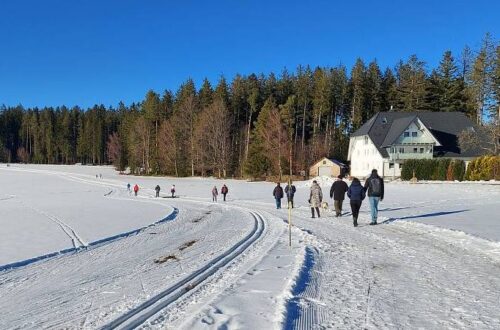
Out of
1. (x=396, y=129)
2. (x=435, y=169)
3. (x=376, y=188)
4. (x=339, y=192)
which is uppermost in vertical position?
(x=396, y=129)

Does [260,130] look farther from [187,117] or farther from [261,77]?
[261,77]

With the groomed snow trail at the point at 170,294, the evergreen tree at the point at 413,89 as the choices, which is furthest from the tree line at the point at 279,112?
the groomed snow trail at the point at 170,294

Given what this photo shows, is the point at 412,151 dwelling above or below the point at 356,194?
above

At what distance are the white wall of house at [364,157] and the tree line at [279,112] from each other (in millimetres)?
7776

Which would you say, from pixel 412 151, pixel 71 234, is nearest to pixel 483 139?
pixel 412 151

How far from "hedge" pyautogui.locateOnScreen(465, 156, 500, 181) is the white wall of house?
51.4ft

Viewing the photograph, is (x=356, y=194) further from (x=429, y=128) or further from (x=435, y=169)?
(x=429, y=128)

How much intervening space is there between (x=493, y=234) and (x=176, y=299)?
1028 centimetres

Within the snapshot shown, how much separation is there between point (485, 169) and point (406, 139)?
1625 centimetres

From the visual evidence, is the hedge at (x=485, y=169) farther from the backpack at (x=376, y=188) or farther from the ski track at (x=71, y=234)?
the ski track at (x=71, y=234)

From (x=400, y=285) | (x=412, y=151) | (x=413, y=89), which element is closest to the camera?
(x=400, y=285)

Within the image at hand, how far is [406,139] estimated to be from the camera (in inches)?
2244

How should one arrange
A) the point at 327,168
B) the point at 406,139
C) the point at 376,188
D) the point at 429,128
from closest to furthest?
1. the point at 376,188
2. the point at 406,139
3. the point at 429,128
4. the point at 327,168

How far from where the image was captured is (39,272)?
8.89m
